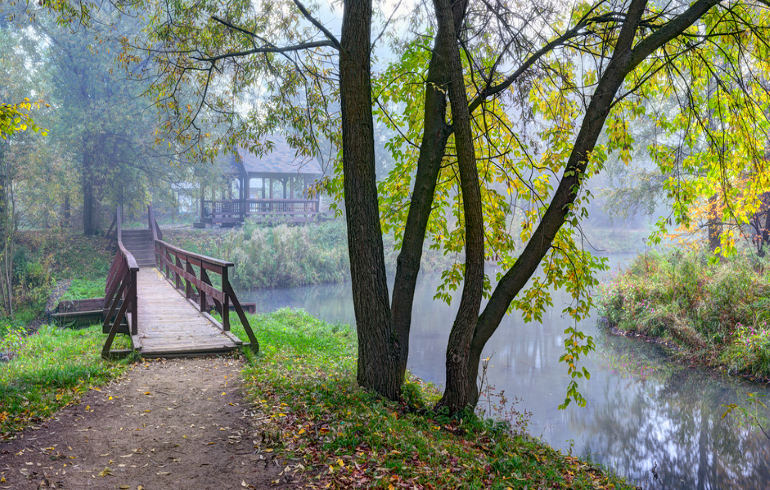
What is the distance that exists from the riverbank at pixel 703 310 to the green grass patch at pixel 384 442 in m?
5.90

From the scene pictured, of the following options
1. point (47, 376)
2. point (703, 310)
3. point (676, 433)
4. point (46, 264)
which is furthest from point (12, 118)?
point (46, 264)

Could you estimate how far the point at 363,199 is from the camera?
516 cm

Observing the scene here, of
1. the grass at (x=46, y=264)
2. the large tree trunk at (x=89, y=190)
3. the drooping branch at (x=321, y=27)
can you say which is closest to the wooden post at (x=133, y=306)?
the drooping branch at (x=321, y=27)

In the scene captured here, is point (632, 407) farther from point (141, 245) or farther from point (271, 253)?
point (141, 245)

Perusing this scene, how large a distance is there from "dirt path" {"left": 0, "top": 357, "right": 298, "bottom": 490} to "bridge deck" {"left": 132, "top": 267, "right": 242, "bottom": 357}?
1.17 meters

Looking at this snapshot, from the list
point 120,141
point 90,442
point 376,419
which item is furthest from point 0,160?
point 376,419

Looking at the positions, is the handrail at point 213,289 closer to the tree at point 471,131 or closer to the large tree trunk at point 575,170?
the tree at point 471,131

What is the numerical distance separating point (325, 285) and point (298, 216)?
6855mm

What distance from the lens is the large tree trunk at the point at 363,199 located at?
203 inches

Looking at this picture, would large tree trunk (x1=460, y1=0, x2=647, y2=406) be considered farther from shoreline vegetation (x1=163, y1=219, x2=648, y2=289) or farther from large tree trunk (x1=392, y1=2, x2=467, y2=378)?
shoreline vegetation (x1=163, y1=219, x2=648, y2=289)

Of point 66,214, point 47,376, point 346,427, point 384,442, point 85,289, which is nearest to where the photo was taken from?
point 384,442

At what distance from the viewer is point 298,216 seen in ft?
93.6

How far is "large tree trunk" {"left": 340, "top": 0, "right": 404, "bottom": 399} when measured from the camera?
516 centimetres

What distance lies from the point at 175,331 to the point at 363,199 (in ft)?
14.2
